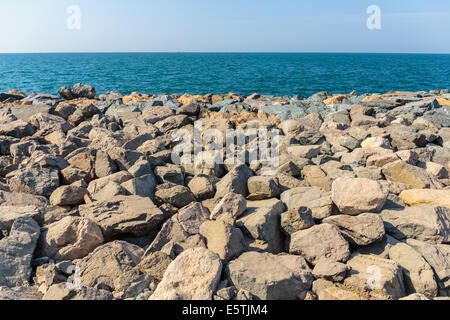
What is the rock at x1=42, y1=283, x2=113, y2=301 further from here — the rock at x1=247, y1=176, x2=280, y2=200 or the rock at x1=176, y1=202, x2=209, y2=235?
the rock at x1=247, y1=176, x2=280, y2=200

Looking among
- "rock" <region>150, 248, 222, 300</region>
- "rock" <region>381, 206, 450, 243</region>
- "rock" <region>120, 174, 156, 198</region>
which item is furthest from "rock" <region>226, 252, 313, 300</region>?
"rock" <region>120, 174, 156, 198</region>

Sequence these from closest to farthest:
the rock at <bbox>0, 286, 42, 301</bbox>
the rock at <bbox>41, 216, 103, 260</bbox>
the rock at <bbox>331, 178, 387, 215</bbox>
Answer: the rock at <bbox>0, 286, 42, 301</bbox>, the rock at <bbox>41, 216, 103, 260</bbox>, the rock at <bbox>331, 178, 387, 215</bbox>

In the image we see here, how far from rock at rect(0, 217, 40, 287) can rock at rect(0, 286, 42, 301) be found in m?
0.16

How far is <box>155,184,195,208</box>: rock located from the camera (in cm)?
391

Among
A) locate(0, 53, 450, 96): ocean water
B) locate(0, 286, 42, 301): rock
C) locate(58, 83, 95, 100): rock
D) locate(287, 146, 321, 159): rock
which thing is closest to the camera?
locate(0, 286, 42, 301): rock

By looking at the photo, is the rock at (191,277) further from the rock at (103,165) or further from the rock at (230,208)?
the rock at (103,165)

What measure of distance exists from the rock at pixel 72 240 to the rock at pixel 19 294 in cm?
46

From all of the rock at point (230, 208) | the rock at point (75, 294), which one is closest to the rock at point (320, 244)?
the rock at point (230, 208)

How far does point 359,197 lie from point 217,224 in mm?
1468

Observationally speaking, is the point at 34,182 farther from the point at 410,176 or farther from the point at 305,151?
the point at 410,176

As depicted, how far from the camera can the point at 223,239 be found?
9.68 feet
